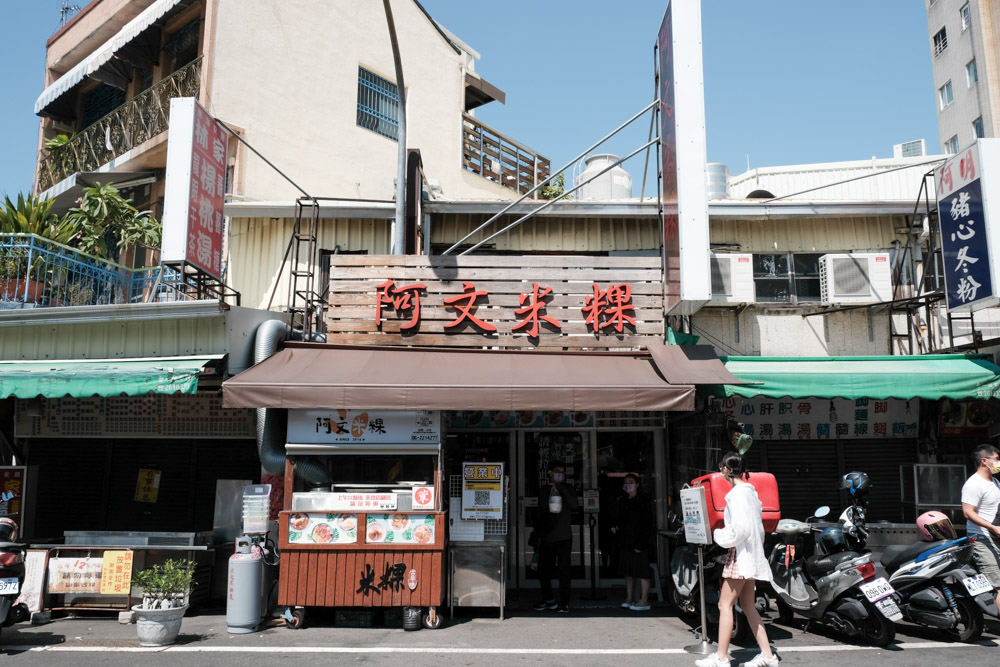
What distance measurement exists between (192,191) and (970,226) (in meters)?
10.7

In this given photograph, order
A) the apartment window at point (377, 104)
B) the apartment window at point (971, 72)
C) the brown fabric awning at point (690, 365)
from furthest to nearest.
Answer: the apartment window at point (971, 72) < the apartment window at point (377, 104) < the brown fabric awning at point (690, 365)

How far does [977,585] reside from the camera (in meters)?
7.48

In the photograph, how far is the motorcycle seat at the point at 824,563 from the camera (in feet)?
25.6

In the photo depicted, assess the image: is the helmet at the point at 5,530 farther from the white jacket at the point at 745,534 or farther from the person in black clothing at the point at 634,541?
the white jacket at the point at 745,534

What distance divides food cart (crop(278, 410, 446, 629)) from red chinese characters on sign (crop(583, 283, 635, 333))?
270 cm

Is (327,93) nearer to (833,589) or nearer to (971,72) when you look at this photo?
(833,589)

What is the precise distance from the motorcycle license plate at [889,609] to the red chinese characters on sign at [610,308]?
4532 mm

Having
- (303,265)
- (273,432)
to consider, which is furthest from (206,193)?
(273,432)

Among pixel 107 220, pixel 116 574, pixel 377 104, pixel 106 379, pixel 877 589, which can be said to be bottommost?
pixel 116 574

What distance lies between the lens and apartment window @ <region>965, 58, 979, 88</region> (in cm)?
3319

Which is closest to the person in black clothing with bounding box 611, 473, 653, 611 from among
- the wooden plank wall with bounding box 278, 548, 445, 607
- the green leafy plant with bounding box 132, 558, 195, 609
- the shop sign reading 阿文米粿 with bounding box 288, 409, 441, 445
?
the wooden plank wall with bounding box 278, 548, 445, 607

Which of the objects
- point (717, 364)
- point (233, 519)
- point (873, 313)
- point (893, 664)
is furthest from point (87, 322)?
point (873, 313)

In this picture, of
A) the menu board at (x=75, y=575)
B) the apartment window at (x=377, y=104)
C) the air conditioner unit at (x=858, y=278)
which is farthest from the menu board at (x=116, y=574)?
the apartment window at (x=377, y=104)

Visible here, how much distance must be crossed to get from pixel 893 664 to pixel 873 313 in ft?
22.2
